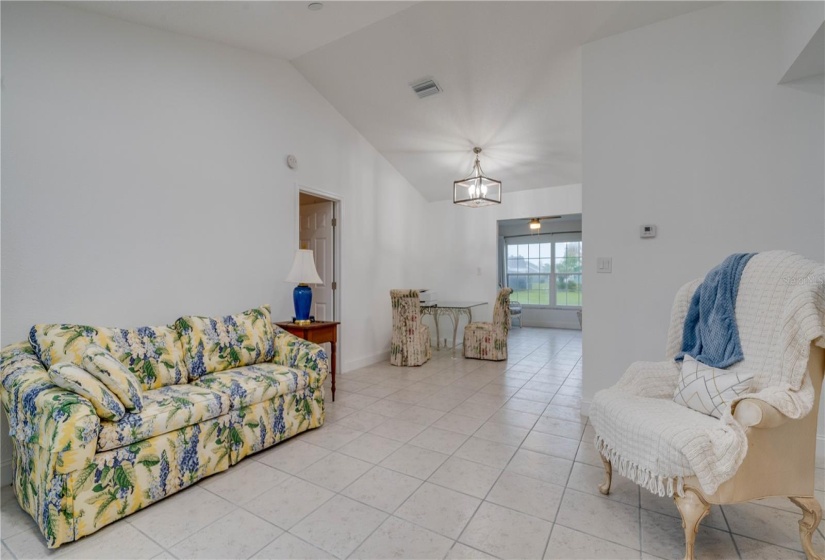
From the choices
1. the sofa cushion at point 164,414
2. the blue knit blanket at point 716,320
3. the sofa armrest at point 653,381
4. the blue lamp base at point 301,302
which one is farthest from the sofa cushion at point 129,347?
the blue knit blanket at point 716,320

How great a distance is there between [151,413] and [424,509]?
1430 millimetres

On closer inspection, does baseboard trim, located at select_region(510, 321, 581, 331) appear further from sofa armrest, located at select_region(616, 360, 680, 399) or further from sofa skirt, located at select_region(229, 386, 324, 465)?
sofa skirt, located at select_region(229, 386, 324, 465)

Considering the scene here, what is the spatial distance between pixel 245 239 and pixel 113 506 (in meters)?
2.14

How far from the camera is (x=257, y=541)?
1.61 metres

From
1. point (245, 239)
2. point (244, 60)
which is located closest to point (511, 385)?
point (245, 239)

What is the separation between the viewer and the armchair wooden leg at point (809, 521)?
1464 millimetres

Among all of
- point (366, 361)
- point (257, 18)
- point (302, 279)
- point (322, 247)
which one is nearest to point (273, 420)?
point (302, 279)

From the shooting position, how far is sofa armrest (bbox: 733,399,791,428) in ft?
4.45

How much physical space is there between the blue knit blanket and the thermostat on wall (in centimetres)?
88

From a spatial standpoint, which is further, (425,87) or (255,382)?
(425,87)

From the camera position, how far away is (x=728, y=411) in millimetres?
1459

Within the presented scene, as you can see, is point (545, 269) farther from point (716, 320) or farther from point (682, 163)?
point (716, 320)

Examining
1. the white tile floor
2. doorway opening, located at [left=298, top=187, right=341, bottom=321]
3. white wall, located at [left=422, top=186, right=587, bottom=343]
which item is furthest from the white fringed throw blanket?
white wall, located at [left=422, top=186, right=587, bottom=343]

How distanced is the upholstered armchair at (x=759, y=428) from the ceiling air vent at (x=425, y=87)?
9.90 ft
